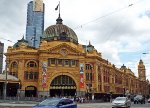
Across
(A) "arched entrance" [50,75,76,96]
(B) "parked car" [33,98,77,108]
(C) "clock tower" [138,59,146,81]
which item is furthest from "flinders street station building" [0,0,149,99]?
(C) "clock tower" [138,59,146,81]

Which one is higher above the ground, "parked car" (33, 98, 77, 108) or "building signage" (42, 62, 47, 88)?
"building signage" (42, 62, 47, 88)

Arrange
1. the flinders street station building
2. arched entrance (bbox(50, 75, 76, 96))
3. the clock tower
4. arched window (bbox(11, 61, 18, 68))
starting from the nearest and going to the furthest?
the flinders street station building, arched entrance (bbox(50, 75, 76, 96)), arched window (bbox(11, 61, 18, 68)), the clock tower

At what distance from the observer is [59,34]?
88750mm

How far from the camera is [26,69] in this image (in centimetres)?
8150

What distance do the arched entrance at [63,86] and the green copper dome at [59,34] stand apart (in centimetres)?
1217

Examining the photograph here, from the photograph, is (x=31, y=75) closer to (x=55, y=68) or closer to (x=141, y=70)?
(x=55, y=68)

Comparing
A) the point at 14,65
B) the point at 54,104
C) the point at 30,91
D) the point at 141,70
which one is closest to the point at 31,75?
the point at 30,91

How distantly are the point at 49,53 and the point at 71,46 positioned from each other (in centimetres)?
648

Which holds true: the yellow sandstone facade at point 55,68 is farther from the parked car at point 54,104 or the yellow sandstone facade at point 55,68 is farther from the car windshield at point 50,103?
the car windshield at point 50,103

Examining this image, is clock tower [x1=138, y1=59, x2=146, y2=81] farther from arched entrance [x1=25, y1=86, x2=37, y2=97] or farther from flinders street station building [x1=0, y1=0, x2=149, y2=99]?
arched entrance [x1=25, y1=86, x2=37, y2=97]

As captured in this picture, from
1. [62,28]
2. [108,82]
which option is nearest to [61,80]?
[62,28]

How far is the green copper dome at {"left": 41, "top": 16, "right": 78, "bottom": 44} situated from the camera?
8838 cm

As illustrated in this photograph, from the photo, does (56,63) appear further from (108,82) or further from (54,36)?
(108,82)

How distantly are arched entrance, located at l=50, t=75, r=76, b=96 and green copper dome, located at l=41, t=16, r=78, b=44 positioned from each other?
12.2 meters
